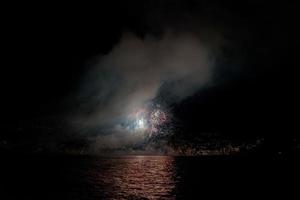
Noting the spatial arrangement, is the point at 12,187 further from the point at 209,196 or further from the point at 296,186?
the point at 296,186

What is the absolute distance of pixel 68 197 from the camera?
6881 cm

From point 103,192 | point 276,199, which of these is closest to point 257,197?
point 276,199

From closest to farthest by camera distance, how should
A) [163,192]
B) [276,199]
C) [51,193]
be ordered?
[276,199]
[51,193]
[163,192]

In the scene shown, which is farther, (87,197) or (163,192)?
(163,192)

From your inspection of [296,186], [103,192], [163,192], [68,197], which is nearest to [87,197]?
[68,197]

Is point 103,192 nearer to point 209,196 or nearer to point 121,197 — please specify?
point 121,197

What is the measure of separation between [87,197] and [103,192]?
917 centimetres

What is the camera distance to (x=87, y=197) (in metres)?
69.9

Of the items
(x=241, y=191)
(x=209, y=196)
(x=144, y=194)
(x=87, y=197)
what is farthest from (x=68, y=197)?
(x=241, y=191)


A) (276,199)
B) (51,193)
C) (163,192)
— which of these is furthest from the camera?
(163,192)

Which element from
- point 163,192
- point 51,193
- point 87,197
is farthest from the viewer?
point 163,192

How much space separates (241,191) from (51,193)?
A: 165ft

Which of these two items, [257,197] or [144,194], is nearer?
[257,197]

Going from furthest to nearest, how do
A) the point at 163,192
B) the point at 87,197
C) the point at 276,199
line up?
the point at 163,192
the point at 87,197
the point at 276,199
